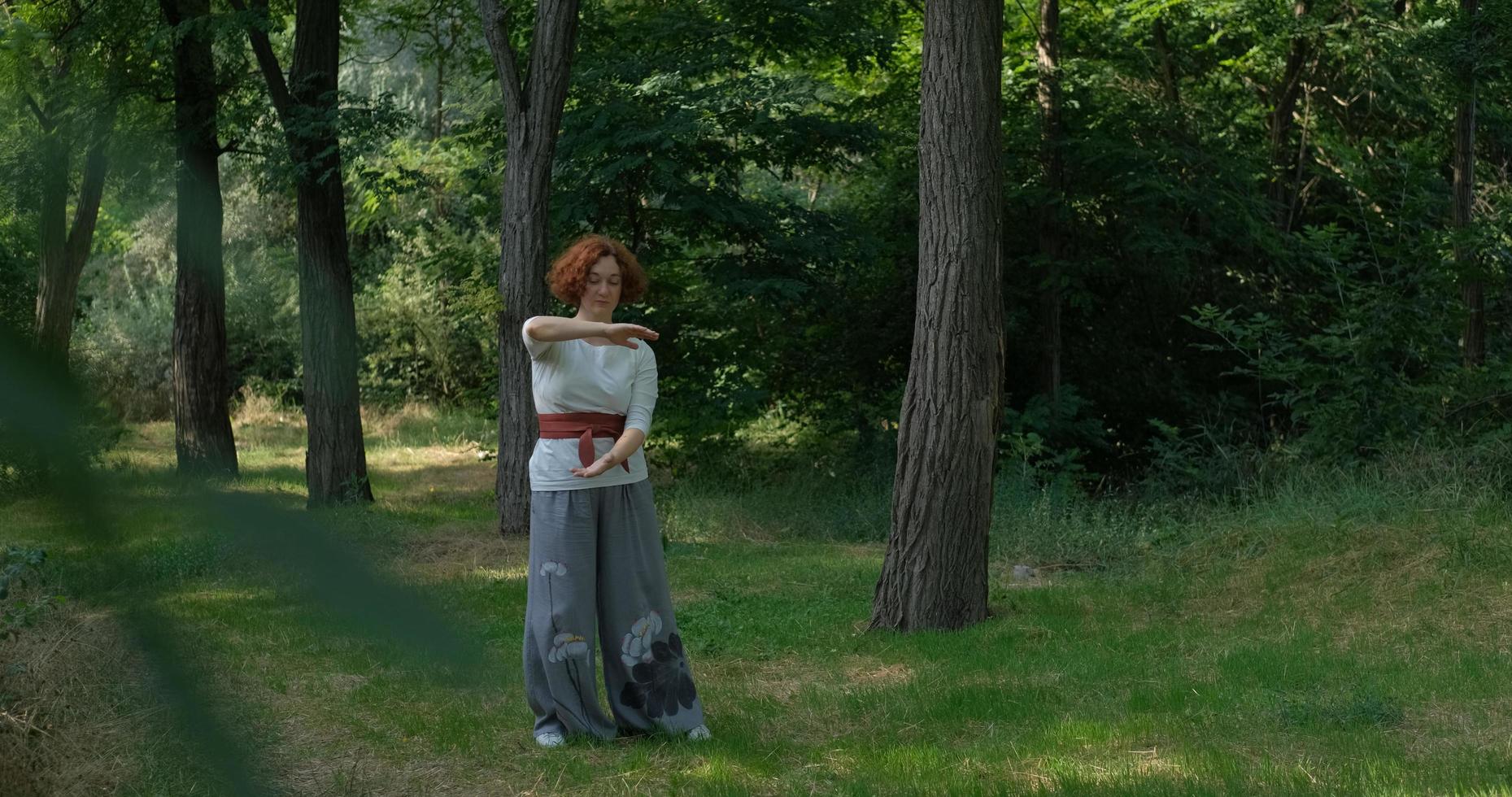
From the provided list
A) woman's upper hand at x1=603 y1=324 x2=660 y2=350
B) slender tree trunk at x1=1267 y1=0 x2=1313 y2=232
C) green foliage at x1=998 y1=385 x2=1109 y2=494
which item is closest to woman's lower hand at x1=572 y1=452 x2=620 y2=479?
woman's upper hand at x1=603 y1=324 x2=660 y2=350

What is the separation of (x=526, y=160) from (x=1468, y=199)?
27.5 feet

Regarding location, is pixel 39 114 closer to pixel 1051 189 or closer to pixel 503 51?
pixel 503 51

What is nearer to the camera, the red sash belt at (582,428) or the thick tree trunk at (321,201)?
the red sash belt at (582,428)

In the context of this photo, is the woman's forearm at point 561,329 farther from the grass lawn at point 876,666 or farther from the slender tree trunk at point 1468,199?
the slender tree trunk at point 1468,199

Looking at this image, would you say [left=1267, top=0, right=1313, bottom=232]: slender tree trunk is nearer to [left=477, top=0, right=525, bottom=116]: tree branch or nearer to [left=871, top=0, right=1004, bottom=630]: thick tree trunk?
[left=477, top=0, right=525, bottom=116]: tree branch

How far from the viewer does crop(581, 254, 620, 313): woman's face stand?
5.23 m

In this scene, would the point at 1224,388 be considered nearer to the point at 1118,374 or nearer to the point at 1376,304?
the point at 1118,374

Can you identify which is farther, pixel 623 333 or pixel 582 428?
pixel 582 428

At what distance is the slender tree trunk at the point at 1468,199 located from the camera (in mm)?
11945

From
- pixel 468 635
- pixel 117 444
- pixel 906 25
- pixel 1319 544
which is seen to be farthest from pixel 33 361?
pixel 906 25

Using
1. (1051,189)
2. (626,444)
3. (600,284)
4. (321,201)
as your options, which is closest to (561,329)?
(600,284)

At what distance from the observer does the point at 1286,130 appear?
54.6 ft

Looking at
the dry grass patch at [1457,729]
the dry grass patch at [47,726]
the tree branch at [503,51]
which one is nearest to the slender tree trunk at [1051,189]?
the tree branch at [503,51]

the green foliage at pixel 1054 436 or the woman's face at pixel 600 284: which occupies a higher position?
the woman's face at pixel 600 284
